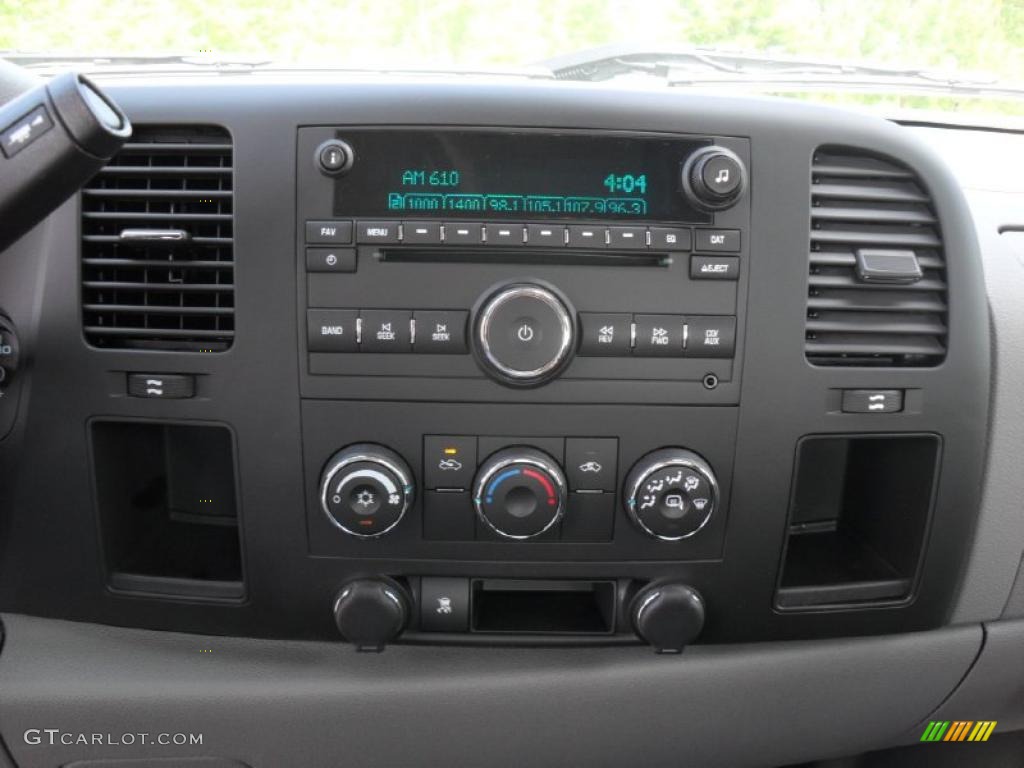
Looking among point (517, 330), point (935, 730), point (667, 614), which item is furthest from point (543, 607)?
point (935, 730)

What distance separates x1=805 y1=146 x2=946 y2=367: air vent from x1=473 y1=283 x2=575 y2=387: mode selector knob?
0.35 metres

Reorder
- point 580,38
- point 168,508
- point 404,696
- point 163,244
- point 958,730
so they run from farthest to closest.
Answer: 1. point 580,38
2. point 958,730
3. point 168,508
4. point 404,696
5. point 163,244

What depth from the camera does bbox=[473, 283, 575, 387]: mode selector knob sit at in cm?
111

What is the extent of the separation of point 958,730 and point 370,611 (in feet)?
3.42

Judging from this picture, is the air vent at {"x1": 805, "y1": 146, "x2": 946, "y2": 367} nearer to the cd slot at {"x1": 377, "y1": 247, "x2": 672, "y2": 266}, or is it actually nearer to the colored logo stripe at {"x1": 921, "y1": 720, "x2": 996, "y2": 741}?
the cd slot at {"x1": 377, "y1": 247, "x2": 672, "y2": 266}

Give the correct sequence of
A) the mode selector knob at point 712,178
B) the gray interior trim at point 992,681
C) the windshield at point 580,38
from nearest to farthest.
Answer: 1. the mode selector knob at point 712,178
2. the gray interior trim at point 992,681
3. the windshield at point 580,38

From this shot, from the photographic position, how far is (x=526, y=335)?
1.11 meters

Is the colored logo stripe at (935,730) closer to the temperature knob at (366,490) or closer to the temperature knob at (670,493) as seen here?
the temperature knob at (670,493)

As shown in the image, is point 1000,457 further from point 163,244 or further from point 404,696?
point 163,244

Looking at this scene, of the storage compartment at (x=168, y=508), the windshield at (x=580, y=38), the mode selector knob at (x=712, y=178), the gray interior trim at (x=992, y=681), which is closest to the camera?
the mode selector knob at (x=712, y=178)

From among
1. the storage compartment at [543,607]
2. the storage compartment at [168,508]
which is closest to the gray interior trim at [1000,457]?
the storage compartment at [543,607]

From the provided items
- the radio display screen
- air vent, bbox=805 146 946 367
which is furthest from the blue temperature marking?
air vent, bbox=805 146 946 367

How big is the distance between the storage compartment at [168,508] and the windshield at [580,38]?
27.8 inches

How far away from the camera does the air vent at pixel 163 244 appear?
1127 millimetres
